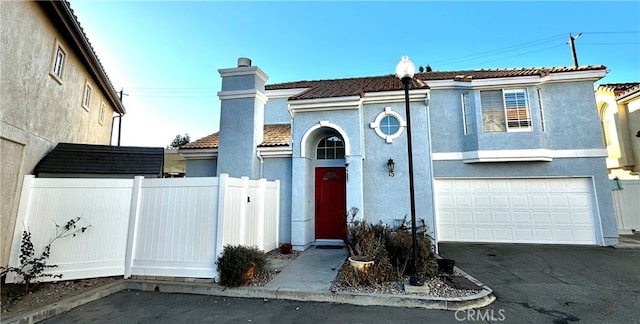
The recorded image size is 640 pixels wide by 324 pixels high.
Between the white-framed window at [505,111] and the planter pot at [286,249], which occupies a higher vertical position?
the white-framed window at [505,111]

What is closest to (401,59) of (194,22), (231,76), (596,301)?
(596,301)

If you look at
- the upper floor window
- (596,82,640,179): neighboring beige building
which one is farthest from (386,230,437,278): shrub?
(596,82,640,179): neighboring beige building

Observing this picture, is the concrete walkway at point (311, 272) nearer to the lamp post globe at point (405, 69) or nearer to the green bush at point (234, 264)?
the green bush at point (234, 264)

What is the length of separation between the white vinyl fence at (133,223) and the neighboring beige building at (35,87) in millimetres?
612

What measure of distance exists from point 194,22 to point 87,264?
8.81m

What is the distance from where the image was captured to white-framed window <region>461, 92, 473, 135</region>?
10.8m

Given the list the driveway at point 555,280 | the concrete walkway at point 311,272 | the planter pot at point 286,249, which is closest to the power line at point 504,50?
the driveway at point 555,280

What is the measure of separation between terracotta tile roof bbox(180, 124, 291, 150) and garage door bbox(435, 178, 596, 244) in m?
6.62

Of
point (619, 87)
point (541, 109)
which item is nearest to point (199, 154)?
point (541, 109)

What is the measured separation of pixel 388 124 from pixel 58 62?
395 inches

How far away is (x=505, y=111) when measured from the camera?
10445mm

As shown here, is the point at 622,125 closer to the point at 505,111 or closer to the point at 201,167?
the point at 505,111

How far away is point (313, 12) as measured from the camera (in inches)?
423

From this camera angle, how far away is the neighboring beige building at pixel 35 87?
17.9 feet
